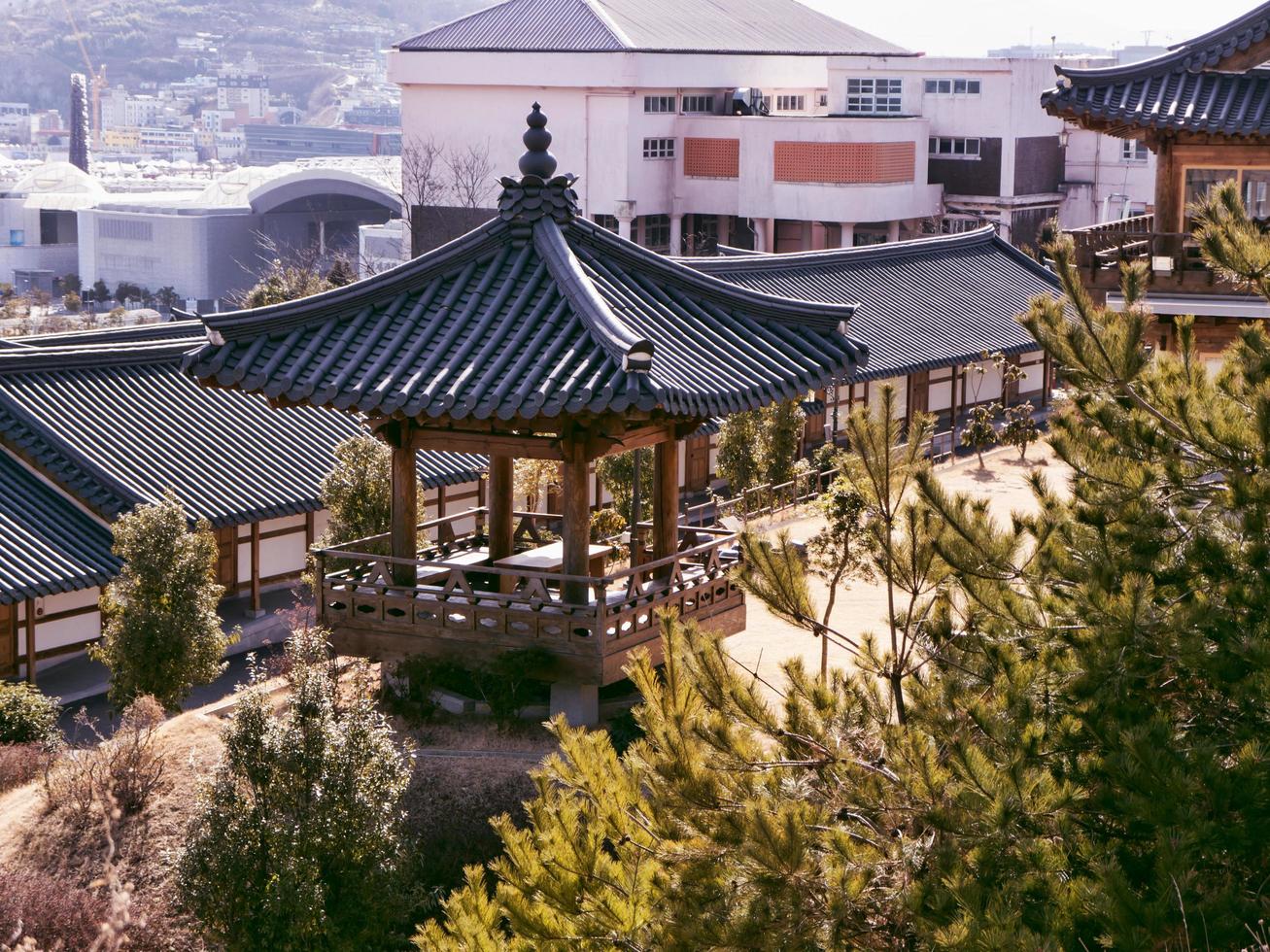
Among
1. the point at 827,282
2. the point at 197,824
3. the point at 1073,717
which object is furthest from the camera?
the point at 827,282

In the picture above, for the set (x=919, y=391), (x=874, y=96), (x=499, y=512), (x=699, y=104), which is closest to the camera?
(x=499, y=512)

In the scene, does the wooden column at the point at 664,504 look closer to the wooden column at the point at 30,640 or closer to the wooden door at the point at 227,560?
the wooden column at the point at 30,640

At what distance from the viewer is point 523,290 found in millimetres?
14281

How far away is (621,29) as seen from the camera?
208 ft

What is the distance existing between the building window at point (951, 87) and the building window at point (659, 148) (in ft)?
33.9

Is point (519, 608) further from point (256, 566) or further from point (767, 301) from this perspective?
point (256, 566)

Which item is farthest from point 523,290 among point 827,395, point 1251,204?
point 827,395

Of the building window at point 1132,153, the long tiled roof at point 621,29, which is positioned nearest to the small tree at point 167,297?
the long tiled roof at point 621,29

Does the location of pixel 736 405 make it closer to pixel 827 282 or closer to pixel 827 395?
pixel 827 395

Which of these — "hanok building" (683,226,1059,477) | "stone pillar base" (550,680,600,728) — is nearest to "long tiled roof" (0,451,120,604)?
"stone pillar base" (550,680,600,728)

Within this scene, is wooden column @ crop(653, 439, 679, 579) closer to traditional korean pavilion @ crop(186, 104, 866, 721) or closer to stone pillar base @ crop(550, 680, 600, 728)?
traditional korean pavilion @ crop(186, 104, 866, 721)

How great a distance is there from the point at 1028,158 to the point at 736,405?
50773mm

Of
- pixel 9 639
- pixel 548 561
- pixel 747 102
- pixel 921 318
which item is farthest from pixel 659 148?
pixel 548 561

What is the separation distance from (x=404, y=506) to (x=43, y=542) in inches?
396
